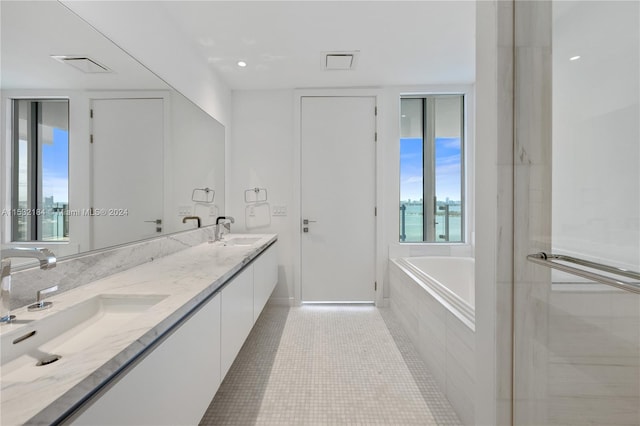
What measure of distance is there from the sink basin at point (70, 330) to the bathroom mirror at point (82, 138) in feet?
1.05

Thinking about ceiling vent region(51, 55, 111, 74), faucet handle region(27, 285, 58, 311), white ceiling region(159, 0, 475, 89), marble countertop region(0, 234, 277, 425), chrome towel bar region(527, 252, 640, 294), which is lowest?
marble countertop region(0, 234, 277, 425)

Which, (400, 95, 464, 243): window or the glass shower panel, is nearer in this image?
the glass shower panel

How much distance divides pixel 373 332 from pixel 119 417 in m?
2.20

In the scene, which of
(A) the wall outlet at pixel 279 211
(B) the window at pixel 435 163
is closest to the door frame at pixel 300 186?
(A) the wall outlet at pixel 279 211

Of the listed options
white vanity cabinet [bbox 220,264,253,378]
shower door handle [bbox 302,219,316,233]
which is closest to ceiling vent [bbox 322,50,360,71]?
shower door handle [bbox 302,219,316,233]

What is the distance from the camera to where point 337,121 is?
3258mm

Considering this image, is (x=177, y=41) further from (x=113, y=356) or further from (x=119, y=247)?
(x=113, y=356)

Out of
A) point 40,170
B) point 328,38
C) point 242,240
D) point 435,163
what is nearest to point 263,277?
point 242,240

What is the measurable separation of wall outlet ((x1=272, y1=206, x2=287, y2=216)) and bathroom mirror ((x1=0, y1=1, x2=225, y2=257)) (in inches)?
51.7

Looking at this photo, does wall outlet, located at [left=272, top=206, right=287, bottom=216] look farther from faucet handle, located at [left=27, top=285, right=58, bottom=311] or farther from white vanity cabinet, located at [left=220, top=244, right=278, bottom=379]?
faucet handle, located at [left=27, top=285, right=58, bottom=311]

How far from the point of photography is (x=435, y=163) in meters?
3.37

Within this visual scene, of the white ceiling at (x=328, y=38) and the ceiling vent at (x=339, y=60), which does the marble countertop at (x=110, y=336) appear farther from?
the ceiling vent at (x=339, y=60)

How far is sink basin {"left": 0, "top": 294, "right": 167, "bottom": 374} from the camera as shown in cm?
76

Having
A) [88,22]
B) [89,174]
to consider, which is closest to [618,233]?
[89,174]
